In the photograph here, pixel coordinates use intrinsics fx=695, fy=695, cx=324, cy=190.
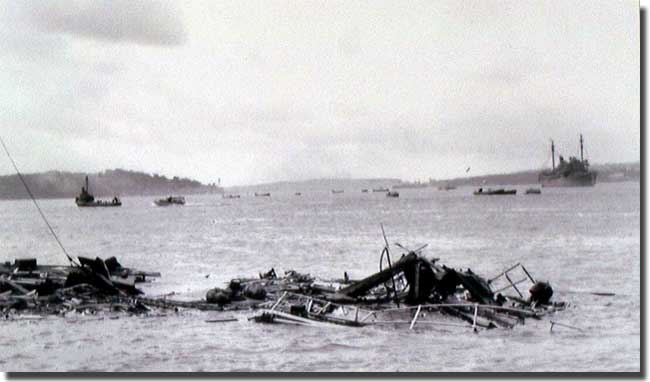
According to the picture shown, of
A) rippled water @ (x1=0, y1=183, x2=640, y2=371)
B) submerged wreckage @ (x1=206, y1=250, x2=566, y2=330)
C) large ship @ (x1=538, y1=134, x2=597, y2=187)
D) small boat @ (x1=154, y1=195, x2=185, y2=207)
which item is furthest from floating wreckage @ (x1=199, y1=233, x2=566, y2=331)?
small boat @ (x1=154, y1=195, x2=185, y2=207)

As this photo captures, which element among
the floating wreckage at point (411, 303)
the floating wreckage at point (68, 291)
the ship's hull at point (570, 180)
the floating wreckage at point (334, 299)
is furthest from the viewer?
the floating wreckage at point (68, 291)

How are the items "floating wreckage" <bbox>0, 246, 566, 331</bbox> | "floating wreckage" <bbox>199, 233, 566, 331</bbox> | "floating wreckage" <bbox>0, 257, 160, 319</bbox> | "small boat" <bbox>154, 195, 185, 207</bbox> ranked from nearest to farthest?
"floating wreckage" <bbox>199, 233, 566, 331</bbox> → "floating wreckage" <bbox>0, 246, 566, 331</bbox> → "floating wreckage" <bbox>0, 257, 160, 319</bbox> → "small boat" <bbox>154, 195, 185, 207</bbox>

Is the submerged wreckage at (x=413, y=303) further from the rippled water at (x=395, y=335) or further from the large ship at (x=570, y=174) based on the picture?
the large ship at (x=570, y=174)

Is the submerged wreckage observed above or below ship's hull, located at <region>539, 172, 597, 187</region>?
below

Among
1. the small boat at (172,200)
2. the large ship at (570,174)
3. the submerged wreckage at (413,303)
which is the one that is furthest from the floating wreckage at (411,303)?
the small boat at (172,200)

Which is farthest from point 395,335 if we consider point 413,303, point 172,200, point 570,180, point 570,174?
point 172,200

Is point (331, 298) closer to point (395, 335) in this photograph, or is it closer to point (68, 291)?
point (395, 335)

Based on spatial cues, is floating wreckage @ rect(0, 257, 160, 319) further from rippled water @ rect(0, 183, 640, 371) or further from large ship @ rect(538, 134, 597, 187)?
large ship @ rect(538, 134, 597, 187)

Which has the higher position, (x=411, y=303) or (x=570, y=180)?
(x=570, y=180)
